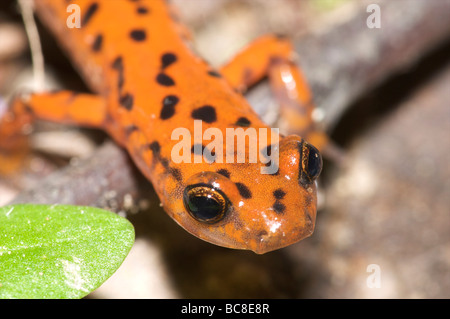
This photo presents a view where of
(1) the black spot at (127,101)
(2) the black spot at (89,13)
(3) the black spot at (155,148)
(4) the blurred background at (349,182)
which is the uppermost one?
(2) the black spot at (89,13)

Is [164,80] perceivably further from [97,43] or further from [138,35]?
[97,43]

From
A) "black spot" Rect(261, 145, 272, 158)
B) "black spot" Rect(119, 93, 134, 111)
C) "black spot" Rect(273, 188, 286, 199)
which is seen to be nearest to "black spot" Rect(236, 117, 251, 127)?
"black spot" Rect(261, 145, 272, 158)

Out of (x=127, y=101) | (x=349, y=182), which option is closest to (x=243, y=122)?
(x=127, y=101)

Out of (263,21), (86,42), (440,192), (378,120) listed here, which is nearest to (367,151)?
(378,120)

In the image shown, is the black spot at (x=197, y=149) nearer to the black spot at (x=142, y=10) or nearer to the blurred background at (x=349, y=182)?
the blurred background at (x=349, y=182)

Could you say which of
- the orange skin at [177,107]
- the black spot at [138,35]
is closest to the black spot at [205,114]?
the orange skin at [177,107]

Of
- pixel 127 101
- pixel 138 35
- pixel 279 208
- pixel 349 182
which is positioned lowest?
pixel 349 182
